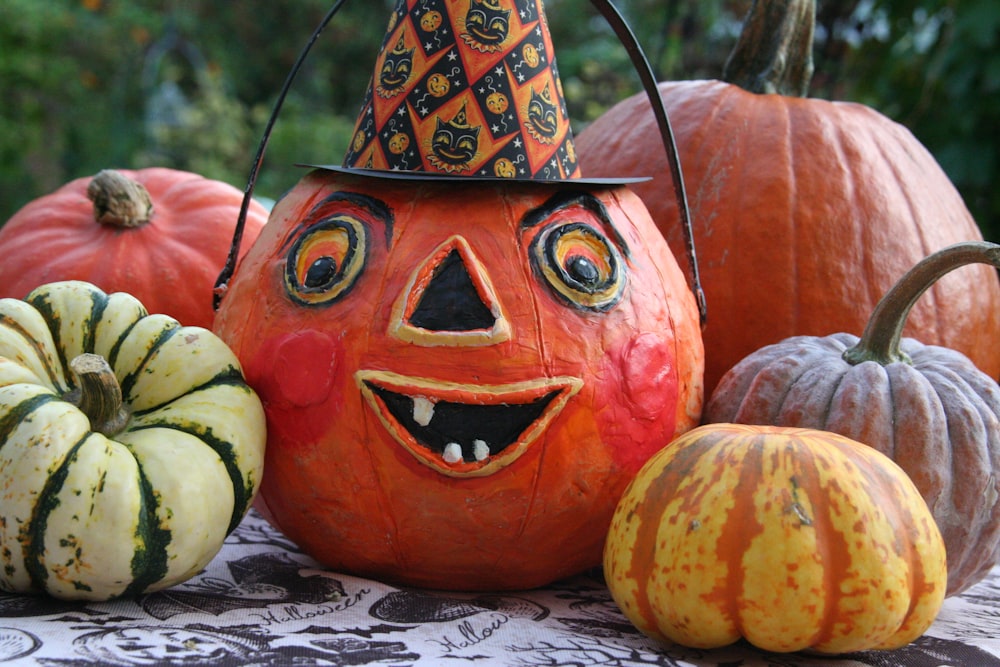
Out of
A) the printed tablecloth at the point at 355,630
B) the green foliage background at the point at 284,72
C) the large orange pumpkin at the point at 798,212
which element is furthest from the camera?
the green foliage background at the point at 284,72

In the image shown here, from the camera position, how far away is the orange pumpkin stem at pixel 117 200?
8.58ft

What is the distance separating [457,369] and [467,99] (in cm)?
53

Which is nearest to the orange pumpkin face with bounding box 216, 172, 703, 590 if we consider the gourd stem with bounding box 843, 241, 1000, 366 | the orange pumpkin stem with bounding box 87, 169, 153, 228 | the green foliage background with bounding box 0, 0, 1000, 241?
the gourd stem with bounding box 843, 241, 1000, 366

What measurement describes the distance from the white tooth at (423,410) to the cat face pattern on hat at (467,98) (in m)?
0.44

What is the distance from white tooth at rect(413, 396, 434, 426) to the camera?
1751mm

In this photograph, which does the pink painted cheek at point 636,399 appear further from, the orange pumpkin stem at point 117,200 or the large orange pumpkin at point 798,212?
the orange pumpkin stem at point 117,200

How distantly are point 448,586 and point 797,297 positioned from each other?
3.81ft

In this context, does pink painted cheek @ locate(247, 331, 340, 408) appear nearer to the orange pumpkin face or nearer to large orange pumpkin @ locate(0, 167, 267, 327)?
the orange pumpkin face

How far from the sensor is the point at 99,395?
1669 millimetres

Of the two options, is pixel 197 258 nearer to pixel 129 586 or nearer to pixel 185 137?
pixel 129 586

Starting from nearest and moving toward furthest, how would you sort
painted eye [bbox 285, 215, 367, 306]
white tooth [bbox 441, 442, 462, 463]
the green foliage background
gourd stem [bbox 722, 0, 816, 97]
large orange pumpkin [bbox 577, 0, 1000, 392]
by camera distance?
1. white tooth [bbox 441, 442, 462, 463]
2. painted eye [bbox 285, 215, 367, 306]
3. large orange pumpkin [bbox 577, 0, 1000, 392]
4. gourd stem [bbox 722, 0, 816, 97]
5. the green foliage background

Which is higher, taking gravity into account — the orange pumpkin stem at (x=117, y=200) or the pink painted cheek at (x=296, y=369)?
the orange pumpkin stem at (x=117, y=200)

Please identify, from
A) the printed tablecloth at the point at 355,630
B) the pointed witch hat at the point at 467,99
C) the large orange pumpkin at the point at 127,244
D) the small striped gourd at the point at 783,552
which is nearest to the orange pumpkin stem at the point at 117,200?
the large orange pumpkin at the point at 127,244

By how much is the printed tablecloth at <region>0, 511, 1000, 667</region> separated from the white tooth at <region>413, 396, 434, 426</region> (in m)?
0.32
